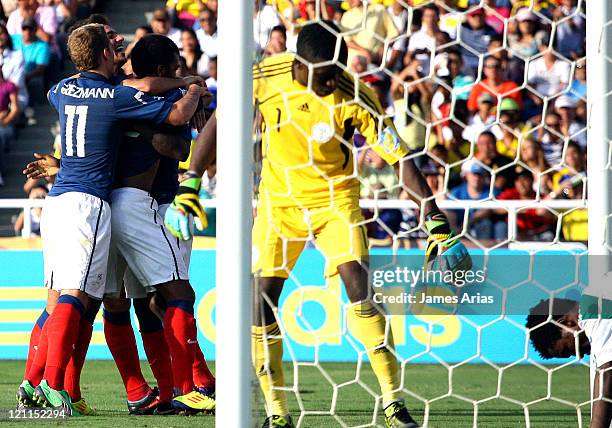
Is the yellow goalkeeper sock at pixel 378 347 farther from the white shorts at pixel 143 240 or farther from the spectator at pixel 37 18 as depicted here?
the spectator at pixel 37 18

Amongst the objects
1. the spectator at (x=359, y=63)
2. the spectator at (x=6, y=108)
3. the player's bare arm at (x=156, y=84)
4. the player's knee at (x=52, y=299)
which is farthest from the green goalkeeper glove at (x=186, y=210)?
the spectator at (x=6, y=108)

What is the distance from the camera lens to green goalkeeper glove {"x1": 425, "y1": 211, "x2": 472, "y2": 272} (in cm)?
419

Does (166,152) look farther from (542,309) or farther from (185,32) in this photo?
(185,32)

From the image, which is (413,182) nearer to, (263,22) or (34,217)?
(263,22)

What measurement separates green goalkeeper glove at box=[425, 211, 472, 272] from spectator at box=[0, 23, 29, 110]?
24.8 ft

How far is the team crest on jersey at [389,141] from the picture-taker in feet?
15.1

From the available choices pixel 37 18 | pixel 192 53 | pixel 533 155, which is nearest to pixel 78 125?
pixel 533 155

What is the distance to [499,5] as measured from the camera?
361 inches

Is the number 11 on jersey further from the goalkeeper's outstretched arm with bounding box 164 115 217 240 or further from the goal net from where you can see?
the goalkeeper's outstretched arm with bounding box 164 115 217 240

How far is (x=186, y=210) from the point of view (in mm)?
3623

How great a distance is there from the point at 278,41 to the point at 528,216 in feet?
14.1

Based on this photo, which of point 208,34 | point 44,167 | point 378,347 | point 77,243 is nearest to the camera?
point 378,347

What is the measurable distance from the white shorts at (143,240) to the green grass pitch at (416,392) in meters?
0.69

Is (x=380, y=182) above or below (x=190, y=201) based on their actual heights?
above
